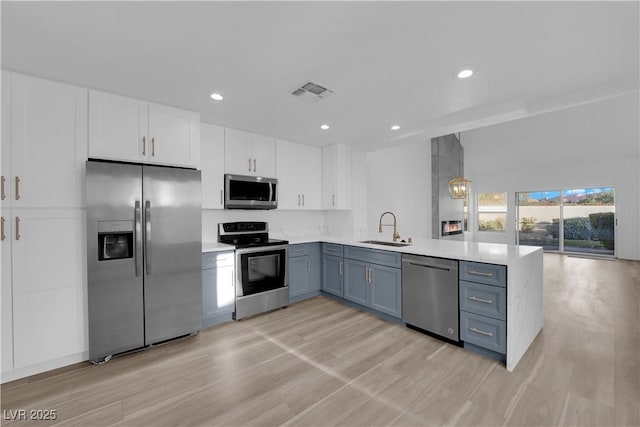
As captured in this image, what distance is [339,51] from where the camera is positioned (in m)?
1.89

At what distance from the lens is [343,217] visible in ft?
15.5

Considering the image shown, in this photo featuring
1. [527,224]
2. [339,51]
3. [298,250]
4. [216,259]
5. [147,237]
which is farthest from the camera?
[527,224]

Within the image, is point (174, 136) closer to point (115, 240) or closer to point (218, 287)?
point (115, 240)

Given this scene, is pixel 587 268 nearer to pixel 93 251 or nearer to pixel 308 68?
pixel 308 68

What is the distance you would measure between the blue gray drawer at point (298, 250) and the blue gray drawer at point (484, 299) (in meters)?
2.04

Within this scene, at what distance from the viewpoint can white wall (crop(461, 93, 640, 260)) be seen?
5766 mm

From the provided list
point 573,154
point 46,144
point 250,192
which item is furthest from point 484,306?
point 573,154

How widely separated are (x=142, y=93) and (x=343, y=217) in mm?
3213

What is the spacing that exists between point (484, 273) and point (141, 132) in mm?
3397

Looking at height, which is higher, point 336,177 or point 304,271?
point 336,177

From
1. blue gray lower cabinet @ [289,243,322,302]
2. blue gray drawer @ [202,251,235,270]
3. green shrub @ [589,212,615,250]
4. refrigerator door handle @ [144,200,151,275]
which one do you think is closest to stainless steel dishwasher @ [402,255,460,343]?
blue gray lower cabinet @ [289,243,322,302]

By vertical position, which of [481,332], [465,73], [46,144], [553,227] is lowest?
[481,332]

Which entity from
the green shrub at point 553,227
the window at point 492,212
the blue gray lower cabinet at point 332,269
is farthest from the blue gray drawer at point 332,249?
the green shrub at point 553,227

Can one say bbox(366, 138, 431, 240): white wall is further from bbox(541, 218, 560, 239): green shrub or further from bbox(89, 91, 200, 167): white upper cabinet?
bbox(541, 218, 560, 239): green shrub
